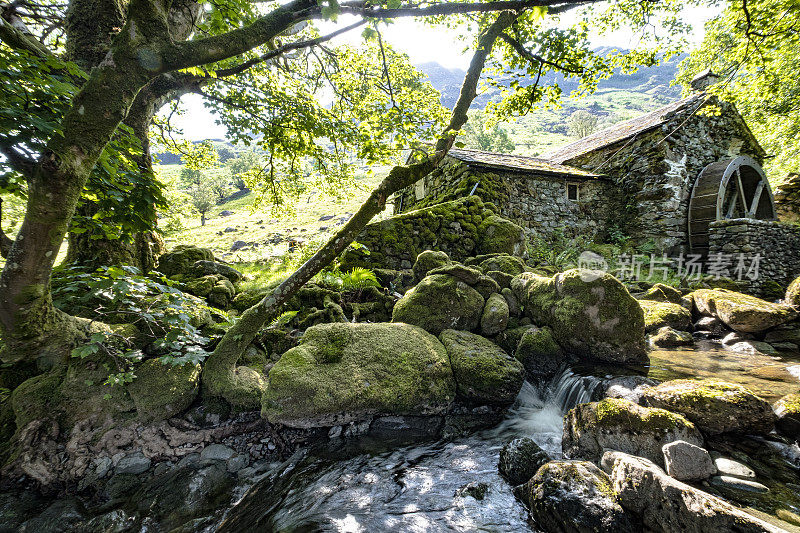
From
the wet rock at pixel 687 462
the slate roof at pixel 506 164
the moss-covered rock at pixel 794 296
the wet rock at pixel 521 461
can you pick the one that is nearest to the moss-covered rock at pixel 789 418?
the wet rock at pixel 687 462

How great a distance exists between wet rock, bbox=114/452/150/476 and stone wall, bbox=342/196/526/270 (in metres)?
5.23

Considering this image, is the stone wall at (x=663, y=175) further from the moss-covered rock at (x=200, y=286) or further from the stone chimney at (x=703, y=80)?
the moss-covered rock at (x=200, y=286)

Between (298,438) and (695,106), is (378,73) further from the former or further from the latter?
(695,106)

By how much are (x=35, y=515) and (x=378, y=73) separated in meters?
9.67

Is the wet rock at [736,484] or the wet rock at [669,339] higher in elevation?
the wet rock at [736,484]

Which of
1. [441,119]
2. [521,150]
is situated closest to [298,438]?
[441,119]

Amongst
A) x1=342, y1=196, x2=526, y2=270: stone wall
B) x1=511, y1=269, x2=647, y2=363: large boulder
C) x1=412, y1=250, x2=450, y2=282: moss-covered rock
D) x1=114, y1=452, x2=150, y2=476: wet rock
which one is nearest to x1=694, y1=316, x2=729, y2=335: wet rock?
x1=511, y1=269, x2=647, y2=363: large boulder

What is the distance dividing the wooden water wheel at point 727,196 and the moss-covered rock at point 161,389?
17.8 meters

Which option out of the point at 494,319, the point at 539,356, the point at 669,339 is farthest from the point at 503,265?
the point at 669,339

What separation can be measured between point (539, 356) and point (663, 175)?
13312 millimetres

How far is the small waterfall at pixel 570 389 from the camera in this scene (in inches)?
168

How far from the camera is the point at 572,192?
42.3ft

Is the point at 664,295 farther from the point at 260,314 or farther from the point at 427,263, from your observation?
the point at 260,314

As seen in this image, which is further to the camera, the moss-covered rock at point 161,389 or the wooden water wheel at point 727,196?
the wooden water wheel at point 727,196
